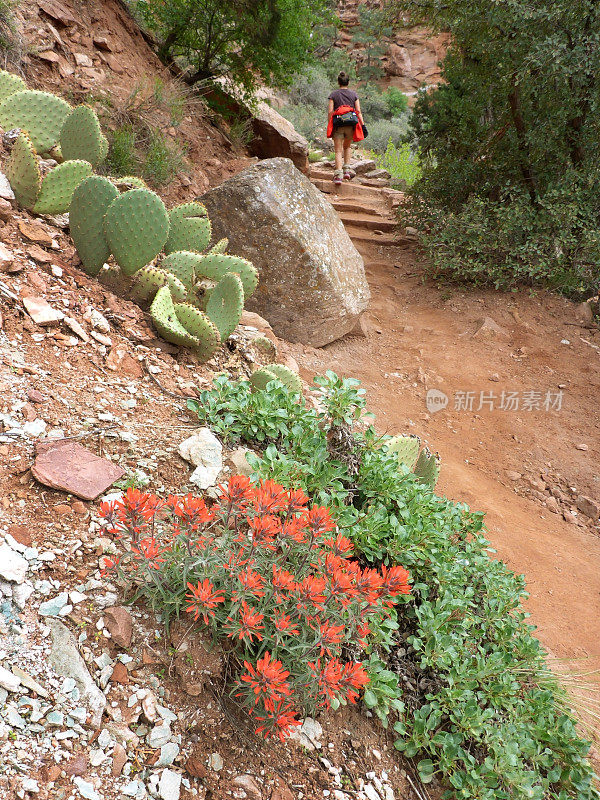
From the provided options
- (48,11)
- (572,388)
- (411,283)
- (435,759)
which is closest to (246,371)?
(435,759)

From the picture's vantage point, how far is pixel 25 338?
101 inches

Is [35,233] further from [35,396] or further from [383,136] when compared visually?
[383,136]

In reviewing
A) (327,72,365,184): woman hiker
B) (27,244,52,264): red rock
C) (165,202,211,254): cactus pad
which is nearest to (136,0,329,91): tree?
(327,72,365,184): woman hiker

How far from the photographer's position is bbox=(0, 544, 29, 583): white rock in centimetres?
159

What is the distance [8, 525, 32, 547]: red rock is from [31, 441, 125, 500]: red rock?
18 cm

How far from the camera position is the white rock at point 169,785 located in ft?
4.53

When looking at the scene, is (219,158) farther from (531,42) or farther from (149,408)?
(149,408)

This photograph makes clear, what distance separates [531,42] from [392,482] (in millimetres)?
5604

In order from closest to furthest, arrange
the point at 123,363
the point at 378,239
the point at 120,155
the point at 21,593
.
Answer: the point at 21,593, the point at 123,363, the point at 120,155, the point at 378,239

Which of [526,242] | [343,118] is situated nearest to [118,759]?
[526,242]

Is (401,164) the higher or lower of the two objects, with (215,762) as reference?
higher

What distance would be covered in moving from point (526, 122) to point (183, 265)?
16.8 feet

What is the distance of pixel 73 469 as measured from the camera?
1.97m

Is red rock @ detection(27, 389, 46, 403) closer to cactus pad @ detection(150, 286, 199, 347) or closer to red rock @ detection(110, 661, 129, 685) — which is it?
cactus pad @ detection(150, 286, 199, 347)
